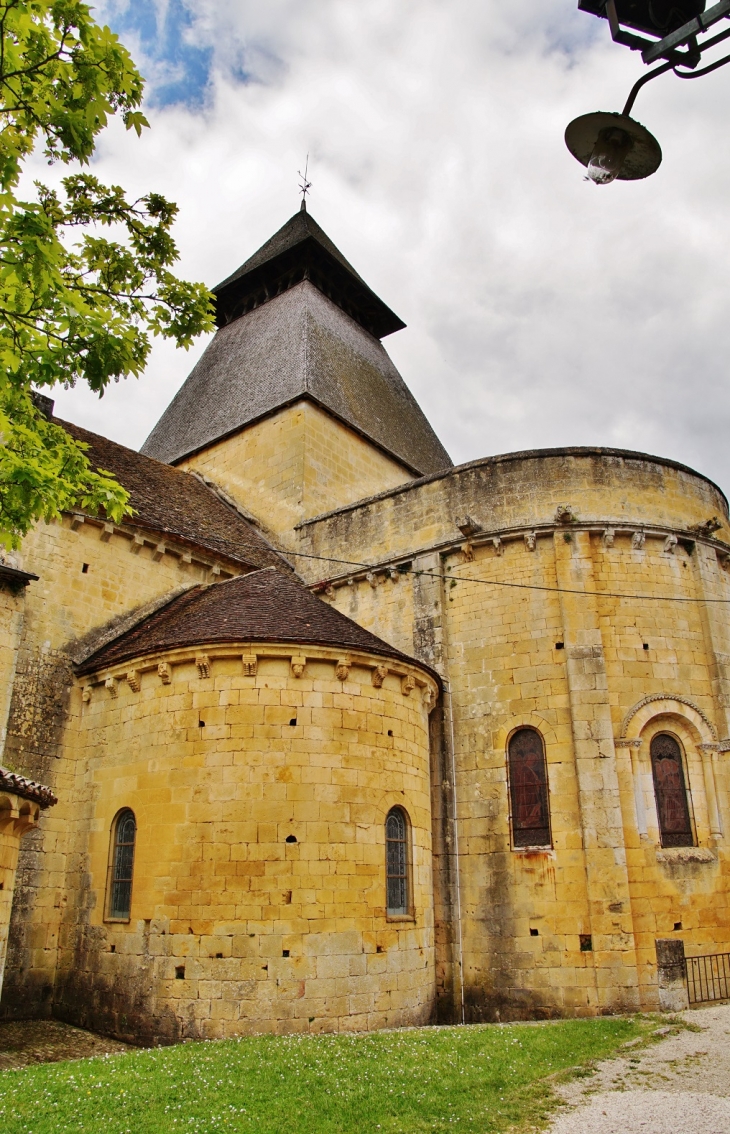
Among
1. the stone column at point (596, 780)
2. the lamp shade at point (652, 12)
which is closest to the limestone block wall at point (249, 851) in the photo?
the stone column at point (596, 780)

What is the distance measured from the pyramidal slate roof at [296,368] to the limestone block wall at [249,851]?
11218mm

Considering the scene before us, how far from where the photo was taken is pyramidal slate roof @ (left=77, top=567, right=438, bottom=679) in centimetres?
1215

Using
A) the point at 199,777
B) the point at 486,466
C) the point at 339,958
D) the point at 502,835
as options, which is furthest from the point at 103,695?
the point at 486,466

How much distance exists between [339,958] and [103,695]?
19.0 feet

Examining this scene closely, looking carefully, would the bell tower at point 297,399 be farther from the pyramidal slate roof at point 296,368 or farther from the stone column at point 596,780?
the stone column at point 596,780

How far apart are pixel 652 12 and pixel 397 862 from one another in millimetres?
11486

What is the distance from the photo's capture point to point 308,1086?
295 inches

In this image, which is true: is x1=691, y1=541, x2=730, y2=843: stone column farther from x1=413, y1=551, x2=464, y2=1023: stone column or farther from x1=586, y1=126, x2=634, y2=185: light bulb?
x1=586, y1=126, x2=634, y2=185: light bulb

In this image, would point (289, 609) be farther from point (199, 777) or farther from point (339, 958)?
point (339, 958)

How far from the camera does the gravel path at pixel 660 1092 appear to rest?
650cm

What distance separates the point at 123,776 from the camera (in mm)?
12430

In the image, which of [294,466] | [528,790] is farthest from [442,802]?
[294,466]

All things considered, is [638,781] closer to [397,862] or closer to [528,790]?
[528,790]

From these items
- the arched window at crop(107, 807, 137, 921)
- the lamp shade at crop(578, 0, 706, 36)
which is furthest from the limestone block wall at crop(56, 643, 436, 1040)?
the lamp shade at crop(578, 0, 706, 36)
